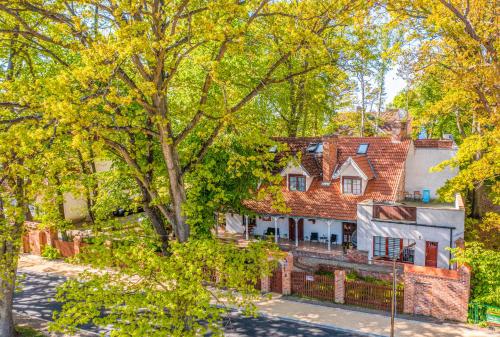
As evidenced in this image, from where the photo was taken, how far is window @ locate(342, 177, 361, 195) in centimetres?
2483

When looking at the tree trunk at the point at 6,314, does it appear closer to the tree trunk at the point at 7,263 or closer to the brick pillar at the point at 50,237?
the tree trunk at the point at 7,263

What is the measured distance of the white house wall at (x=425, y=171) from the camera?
A: 2858 centimetres

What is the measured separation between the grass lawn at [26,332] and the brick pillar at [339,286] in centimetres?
1252

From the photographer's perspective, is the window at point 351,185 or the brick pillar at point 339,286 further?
the window at point 351,185

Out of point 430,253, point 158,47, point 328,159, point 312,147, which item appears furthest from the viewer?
point 312,147

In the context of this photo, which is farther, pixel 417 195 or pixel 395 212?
pixel 417 195

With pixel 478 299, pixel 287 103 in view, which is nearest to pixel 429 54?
pixel 478 299

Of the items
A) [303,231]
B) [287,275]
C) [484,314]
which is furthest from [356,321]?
[303,231]

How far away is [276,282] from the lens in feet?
65.2

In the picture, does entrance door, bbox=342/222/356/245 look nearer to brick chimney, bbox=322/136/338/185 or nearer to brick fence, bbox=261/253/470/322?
brick chimney, bbox=322/136/338/185

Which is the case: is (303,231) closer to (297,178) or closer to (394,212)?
(297,178)

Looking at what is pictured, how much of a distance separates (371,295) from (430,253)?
6415 mm

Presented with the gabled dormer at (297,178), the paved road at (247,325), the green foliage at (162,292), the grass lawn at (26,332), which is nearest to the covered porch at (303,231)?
the gabled dormer at (297,178)

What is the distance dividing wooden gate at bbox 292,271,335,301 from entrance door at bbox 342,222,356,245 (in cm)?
677
